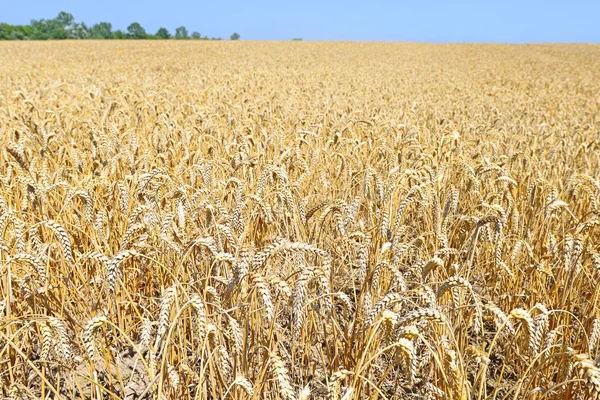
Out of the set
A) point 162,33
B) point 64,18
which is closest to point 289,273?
point 162,33

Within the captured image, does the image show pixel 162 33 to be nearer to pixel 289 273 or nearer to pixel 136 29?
pixel 136 29

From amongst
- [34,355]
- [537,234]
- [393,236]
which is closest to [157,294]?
[34,355]

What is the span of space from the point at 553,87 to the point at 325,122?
1076 centimetres

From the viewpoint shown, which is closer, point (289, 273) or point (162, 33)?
point (289, 273)

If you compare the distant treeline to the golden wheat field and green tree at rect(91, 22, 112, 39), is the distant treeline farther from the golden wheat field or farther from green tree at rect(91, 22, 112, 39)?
the golden wheat field

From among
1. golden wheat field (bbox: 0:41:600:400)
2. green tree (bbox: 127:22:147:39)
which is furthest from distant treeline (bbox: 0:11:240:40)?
golden wheat field (bbox: 0:41:600:400)

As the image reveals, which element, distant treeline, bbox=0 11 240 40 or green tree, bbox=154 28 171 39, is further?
green tree, bbox=154 28 171 39

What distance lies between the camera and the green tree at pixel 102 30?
7736 cm

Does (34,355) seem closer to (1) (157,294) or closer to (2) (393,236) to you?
(1) (157,294)

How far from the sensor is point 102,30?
7981cm

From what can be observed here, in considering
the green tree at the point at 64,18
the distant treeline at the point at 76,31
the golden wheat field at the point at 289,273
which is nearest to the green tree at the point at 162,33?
the distant treeline at the point at 76,31

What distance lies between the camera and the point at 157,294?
8.07 feet

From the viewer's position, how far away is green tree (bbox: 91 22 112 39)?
7736 cm

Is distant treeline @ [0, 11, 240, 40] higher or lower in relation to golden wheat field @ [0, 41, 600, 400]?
higher
